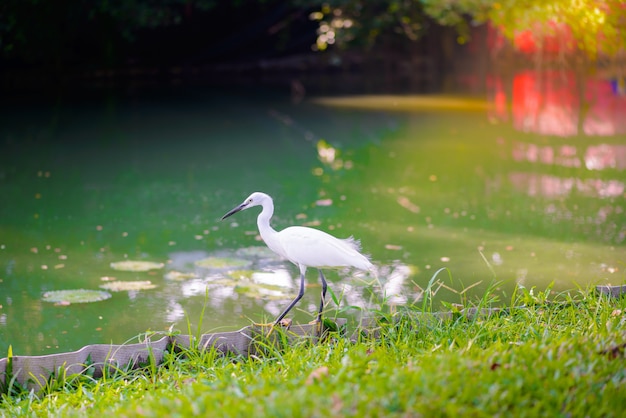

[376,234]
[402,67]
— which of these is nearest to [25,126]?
[376,234]

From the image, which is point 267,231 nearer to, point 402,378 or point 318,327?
point 318,327

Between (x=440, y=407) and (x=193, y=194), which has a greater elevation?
(x=440, y=407)

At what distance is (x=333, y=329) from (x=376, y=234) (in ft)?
7.84

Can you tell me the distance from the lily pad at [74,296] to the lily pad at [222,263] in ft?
2.41

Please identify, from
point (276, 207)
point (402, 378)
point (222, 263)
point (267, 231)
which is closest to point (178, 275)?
point (222, 263)

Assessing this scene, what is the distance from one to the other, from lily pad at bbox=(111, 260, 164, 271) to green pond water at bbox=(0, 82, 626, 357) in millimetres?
77

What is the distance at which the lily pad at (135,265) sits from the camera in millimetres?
5116

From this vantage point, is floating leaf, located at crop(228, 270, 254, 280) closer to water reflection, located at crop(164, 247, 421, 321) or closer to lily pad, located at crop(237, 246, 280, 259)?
water reflection, located at crop(164, 247, 421, 321)

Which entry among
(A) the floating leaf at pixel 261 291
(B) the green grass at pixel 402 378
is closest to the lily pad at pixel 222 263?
(A) the floating leaf at pixel 261 291

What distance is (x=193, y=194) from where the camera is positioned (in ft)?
23.9

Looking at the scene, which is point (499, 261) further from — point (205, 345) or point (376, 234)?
point (205, 345)

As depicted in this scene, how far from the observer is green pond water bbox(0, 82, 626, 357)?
4.57m

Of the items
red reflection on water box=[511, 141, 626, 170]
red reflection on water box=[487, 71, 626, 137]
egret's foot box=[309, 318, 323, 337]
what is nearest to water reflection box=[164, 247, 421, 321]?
egret's foot box=[309, 318, 323, 337]

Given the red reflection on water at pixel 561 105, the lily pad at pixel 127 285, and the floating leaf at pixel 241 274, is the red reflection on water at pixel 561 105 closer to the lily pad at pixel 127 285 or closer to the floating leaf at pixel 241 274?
the floating leaf at pixel 241 274
